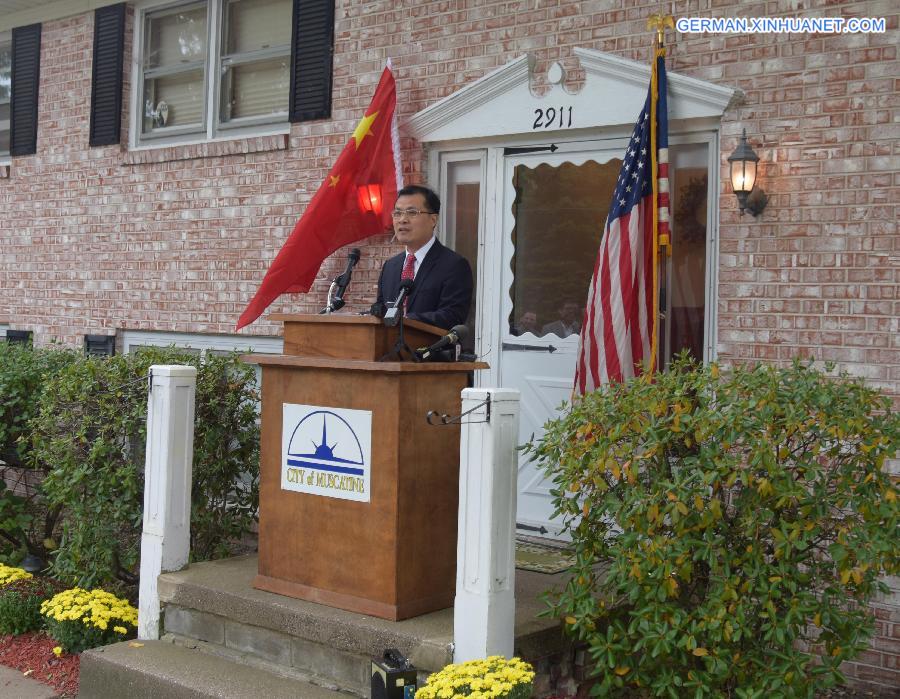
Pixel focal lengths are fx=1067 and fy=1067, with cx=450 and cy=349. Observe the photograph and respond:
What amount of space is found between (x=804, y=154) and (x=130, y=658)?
410 centimetres

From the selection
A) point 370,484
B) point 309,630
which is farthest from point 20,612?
point 370,484

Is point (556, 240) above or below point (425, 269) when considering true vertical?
above

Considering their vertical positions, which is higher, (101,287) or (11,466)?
(101,287)

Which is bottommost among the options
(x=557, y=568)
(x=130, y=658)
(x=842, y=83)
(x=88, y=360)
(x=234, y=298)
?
(x=130, y=658)

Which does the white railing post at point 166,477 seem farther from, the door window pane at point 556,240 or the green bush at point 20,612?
the door window pane at point 556,240

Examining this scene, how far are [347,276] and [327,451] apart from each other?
2.52 m

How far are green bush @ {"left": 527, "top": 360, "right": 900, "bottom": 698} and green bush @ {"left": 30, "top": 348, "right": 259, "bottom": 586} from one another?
2.49 metres

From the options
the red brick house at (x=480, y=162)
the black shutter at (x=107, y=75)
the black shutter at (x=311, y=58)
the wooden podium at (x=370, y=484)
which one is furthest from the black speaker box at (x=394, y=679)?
the black shutter at (x=107, y=75)

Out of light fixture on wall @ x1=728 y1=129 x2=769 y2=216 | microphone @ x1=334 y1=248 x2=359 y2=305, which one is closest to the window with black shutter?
microphone @ x1=334 y1=248 x2=359 y2=305

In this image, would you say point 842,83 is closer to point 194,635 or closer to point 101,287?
point 194,635

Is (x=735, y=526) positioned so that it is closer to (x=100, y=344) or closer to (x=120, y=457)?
(x=120, y=457)

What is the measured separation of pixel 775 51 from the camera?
5.52 meters

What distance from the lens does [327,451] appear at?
4.76 metres

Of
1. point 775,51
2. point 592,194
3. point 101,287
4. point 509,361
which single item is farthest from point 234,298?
point 775,51
